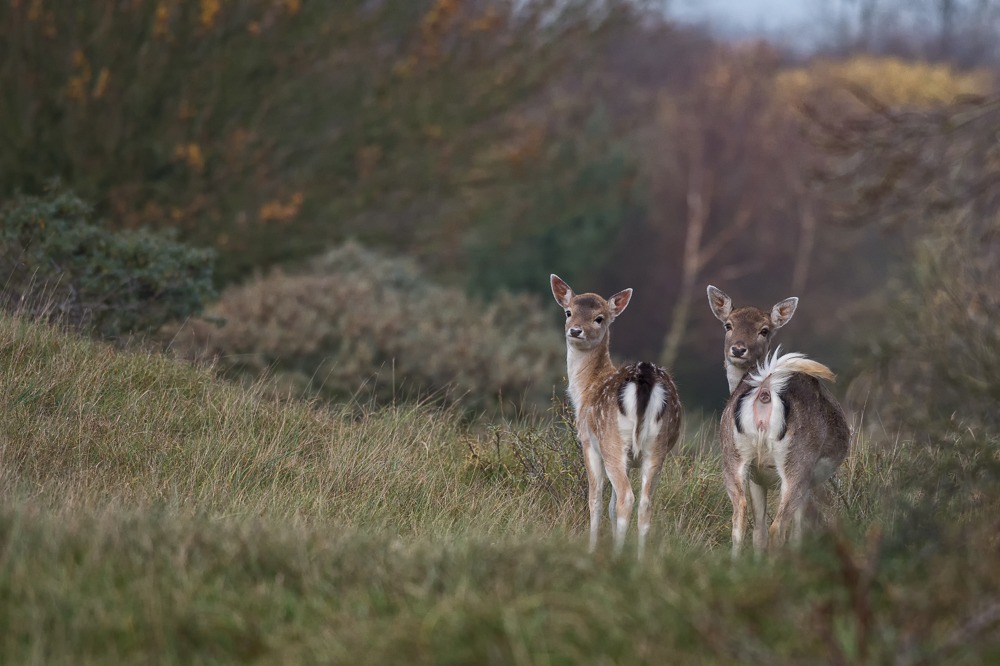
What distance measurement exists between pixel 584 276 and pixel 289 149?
1579cm

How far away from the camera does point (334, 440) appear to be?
21.5 ft

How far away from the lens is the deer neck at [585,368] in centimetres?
639

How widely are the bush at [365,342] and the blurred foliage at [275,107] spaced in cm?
121

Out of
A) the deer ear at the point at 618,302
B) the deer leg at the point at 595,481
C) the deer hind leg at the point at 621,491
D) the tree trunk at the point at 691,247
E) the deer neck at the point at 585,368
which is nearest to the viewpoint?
the deer hind leg at the point at 621,491

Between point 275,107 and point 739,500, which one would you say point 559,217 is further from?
point 739,500

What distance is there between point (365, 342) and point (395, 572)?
730cm

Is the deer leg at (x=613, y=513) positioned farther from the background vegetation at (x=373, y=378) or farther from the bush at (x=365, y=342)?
the bush at (x=365, y=342)

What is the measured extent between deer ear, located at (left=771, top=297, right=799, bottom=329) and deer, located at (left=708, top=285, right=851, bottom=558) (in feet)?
1.99

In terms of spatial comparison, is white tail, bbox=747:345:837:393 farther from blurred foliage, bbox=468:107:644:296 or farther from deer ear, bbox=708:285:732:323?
blurred foliage, bbox=468:107:644:296

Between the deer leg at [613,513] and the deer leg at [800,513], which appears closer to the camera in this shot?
the deer leg at [800,513]

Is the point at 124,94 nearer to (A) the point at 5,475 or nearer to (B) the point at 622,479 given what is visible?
(A) the point at 5,475

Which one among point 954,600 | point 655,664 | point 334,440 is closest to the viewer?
point 655,664

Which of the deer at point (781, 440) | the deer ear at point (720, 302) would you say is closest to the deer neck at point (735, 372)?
the deer at point (781, 440)

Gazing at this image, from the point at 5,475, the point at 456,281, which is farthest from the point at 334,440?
Result: the point at 456,281
